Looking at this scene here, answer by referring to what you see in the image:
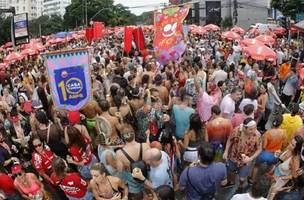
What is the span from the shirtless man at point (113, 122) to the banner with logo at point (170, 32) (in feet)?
11.0

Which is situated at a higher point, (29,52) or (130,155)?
(29,52)

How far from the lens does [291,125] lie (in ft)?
20.3

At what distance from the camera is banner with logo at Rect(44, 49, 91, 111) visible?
20.3 ft

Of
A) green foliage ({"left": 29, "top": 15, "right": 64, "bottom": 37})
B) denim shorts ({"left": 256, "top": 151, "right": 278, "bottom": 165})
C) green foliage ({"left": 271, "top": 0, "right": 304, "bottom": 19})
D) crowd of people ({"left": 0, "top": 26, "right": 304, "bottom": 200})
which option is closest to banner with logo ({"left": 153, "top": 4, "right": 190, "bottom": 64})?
crowd of people ({"left": 0, "top": 26, "right": 304, "bottom": 200})

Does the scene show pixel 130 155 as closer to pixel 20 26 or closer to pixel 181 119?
pixel 181 119

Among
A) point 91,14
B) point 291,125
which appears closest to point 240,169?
point 291,125

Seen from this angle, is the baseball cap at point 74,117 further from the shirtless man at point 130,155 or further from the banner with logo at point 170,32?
the banner with logo at point 170,32

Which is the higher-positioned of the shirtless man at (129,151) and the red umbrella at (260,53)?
the red umbrella at (260,53)

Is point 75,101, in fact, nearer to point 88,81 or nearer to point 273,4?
point 88,81

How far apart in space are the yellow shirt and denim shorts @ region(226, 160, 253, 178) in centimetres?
71

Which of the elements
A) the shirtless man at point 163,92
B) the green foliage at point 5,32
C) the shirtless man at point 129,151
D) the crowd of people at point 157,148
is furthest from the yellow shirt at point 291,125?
the green foliage at point 5,32

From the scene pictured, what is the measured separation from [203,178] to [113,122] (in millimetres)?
2024

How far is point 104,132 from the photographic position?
6078 millimetres

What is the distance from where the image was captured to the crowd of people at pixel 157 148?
15.4ft
